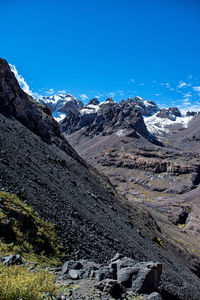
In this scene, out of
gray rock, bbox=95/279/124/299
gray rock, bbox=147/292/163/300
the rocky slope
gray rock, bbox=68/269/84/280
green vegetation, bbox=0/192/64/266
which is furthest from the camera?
the rocky slope

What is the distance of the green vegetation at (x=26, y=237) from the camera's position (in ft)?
31.9

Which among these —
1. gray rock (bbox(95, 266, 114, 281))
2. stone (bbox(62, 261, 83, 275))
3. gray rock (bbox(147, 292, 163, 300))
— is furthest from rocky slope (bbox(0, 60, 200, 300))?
gray rock (bbox(147, 292, 163, 300))

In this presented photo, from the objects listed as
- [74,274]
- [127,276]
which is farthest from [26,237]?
[127,276]

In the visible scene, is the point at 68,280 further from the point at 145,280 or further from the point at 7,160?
the point at 7,160

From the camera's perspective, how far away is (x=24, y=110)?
122ft

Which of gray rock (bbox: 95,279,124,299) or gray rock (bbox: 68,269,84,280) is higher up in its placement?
gray rock (bbox: 95,279,124,299)

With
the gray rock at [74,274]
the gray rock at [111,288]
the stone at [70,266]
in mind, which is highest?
the gray rock at [111,288]

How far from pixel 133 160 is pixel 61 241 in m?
166

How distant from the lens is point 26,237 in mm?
10883

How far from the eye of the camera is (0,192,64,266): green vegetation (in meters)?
9.73

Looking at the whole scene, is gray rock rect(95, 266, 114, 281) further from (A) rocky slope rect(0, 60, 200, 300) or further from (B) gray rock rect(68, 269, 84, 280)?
(A) rocky slope rect(0, 60, 200, 300)

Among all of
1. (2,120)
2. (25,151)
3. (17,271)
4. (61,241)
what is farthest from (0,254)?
(2,120)

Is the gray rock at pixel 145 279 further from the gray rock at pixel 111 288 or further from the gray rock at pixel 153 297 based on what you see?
the gray rock at pixel 111 288

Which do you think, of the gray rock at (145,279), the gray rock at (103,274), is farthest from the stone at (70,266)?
the gray rock at (145,279)
